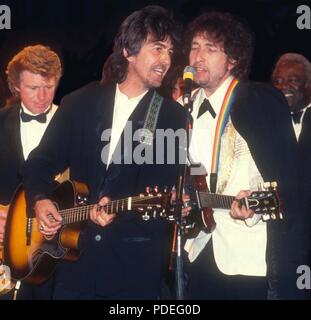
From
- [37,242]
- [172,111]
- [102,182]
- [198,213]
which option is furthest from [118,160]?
[37,242]

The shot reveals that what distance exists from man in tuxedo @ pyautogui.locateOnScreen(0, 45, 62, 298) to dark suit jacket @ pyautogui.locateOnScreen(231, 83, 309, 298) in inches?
53.0

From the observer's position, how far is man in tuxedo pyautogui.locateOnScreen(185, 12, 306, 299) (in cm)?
366

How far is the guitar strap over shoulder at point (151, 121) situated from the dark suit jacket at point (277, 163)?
1.52 ft

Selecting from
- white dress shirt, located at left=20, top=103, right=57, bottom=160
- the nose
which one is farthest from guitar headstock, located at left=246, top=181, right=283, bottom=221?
white dress shirt, located at left=20, top=103, right=57, bottom=160

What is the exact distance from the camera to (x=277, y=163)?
12.1 feet

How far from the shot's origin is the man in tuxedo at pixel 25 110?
A: 4.27m

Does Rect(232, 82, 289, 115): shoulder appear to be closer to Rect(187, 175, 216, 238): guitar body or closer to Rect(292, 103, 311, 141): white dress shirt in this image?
Rect(292, 103, 311, 141): white dress shirt

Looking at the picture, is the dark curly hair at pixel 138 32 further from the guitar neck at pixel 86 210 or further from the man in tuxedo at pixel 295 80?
the guitar neck at pixel 86 210

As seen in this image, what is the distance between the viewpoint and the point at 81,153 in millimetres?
3848

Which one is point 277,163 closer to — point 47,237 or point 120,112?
point 120,112

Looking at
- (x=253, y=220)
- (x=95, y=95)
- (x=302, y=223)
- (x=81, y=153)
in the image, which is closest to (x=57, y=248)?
(x=81, y=153)

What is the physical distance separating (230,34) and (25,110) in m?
1.49
